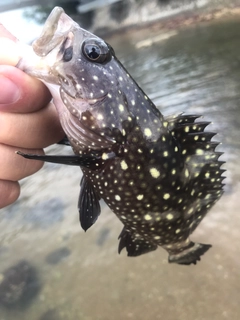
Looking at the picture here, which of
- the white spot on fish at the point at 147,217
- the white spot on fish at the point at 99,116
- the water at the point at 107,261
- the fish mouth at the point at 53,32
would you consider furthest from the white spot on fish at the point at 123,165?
the water at the point at 107,261

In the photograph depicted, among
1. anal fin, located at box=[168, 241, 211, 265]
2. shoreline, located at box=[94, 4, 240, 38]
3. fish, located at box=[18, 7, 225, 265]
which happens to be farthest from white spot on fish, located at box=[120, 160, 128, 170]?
shoreline, located at box=[94, 4, 240, 38]

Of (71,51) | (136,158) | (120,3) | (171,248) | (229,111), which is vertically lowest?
(120,3)

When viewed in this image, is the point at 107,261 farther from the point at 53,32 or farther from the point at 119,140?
the point at 53,32

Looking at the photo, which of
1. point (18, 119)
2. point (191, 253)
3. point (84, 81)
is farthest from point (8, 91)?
point (191, 253)

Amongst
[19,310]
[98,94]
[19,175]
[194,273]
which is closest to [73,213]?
[19,310]

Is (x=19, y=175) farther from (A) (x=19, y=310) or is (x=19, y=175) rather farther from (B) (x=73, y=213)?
(B) (x=73, y=213)

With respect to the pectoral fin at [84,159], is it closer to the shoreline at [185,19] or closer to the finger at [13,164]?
the finger at [13,164]

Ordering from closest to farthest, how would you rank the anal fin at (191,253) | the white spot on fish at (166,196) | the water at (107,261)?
the white spot on fish at (166,196)
the anal fin at (191,253)
the water at (107,261)
